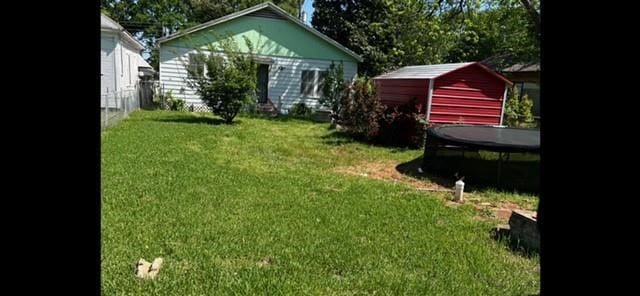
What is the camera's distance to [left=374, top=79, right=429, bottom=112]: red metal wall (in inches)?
471

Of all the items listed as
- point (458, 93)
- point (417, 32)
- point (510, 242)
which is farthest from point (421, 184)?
point (417, 32)

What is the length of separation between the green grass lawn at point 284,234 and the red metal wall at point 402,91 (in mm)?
4501

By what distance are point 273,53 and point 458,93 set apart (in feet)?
32.4

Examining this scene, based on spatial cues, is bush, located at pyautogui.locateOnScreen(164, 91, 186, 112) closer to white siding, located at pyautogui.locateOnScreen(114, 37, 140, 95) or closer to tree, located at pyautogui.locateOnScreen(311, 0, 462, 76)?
white siding, located at pyautogui.locateOnScreen(114, 37, 140, 95)

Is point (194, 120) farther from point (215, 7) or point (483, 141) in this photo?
point (215, 7)

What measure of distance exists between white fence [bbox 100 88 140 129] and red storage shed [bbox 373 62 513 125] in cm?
681

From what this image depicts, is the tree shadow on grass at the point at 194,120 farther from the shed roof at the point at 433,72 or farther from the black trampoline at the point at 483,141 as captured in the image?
the black trampoline at the point at 483,141

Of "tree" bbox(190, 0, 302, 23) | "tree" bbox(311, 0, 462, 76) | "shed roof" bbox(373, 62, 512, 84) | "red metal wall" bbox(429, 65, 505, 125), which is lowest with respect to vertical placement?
"red metal wall" bbox(429, 65, 505, 125)

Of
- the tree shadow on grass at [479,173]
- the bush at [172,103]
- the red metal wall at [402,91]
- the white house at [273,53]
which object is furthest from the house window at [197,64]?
the tree shadow on grass at [479,173]

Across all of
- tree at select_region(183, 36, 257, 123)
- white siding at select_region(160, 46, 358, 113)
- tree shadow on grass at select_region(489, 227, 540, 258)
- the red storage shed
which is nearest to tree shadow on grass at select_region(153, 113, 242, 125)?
tree at select_region(183, 36, 257, 123)

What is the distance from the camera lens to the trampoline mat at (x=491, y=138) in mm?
7453
